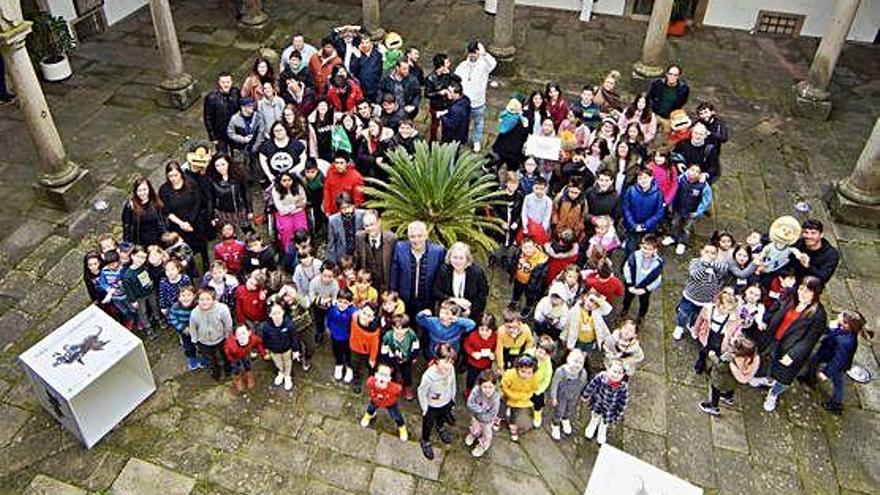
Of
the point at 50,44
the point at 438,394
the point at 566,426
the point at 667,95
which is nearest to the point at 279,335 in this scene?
the point at 438,394

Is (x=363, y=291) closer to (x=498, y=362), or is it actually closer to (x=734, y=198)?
(x=498, y=362)

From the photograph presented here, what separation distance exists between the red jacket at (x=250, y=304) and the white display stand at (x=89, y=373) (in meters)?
0.96

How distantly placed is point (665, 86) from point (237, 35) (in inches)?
319

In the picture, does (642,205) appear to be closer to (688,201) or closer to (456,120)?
(688,201)

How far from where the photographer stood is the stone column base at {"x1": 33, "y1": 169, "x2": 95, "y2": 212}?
31.2ft

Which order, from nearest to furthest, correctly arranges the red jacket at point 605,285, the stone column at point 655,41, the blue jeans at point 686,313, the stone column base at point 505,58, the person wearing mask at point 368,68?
the red jacket at point 605,285
the blue jeans at point 686,313
the person wearing mask at point 368,68
the stone column at point 655,41
the stone column base at point 505,58

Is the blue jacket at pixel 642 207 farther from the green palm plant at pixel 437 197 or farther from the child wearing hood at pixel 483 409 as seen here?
the child wearing hood at pixel 483 409

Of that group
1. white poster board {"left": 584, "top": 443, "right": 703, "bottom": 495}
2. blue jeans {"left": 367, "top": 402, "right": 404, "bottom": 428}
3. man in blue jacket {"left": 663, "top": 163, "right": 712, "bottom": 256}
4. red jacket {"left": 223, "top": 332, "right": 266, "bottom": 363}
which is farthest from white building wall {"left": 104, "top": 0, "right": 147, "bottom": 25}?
white poster board {"left": 584, "top": 443, "right": 703, "bottom": 495}

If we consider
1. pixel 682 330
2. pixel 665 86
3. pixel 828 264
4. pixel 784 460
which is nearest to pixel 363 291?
pixel 682 330

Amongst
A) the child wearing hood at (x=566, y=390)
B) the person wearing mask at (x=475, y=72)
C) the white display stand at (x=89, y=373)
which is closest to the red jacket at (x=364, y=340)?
the child wearing hood at (x=566, y=390)

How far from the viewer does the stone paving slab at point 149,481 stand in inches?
259

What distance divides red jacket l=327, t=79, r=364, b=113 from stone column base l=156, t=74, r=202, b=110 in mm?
3381

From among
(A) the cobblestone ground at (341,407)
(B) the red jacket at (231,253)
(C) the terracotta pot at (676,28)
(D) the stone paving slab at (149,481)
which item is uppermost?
(B) the red jacket at (231,253)

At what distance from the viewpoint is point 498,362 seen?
6859mm
